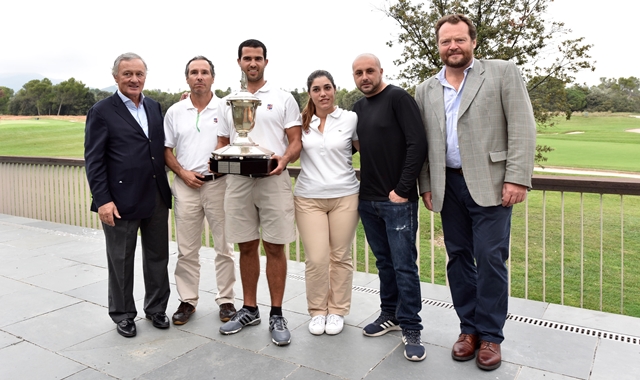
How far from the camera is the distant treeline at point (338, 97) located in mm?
7785

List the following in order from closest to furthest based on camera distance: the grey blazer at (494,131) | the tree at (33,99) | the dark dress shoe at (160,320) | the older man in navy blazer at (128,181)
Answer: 1. the grey blazer at (494,131)
2. the older man in navy blazer at (128,181)
3. the dark dress shoe at (160,320)
4. the tree at (33,99)

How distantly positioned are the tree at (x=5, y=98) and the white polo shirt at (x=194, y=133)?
25.1m

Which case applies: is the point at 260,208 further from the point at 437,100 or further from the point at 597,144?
the point at 597,144

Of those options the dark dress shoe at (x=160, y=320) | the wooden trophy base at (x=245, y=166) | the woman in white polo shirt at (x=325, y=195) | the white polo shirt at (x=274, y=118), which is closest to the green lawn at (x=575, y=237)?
the woman in white polo shirt at (x=325, y=195)

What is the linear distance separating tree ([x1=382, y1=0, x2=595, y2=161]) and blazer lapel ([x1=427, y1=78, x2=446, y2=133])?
5.00 meters

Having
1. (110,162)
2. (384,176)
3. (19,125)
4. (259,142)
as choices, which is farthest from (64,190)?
(19,125)

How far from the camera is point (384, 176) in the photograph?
2.88 m

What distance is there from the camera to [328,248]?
3.14m

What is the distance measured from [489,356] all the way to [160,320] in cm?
212

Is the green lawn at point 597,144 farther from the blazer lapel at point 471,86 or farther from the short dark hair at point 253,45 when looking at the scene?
the short dark hair at point 253,45

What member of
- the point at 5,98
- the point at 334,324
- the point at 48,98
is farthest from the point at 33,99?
the point at 334,324

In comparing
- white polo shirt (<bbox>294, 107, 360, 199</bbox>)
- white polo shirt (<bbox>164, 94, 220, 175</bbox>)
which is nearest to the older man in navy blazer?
white polo shirt (<bbox>164, 94, 220, 175</bbox>)

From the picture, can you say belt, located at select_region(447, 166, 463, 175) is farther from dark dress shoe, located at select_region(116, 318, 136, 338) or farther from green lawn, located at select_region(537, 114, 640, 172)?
green lawn, located at select_region(537, 114, 640, 172)

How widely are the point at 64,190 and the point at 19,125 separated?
68.2 ft
